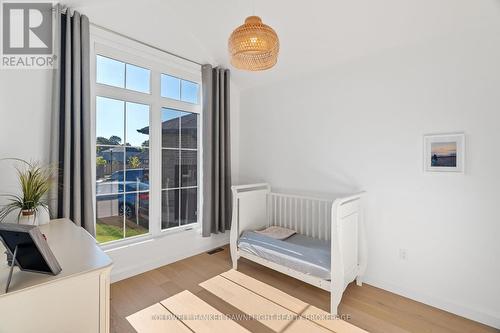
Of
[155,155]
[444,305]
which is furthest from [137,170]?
[444,305]

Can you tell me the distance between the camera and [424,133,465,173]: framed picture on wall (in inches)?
75.4

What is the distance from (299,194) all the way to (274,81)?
59.9 inches

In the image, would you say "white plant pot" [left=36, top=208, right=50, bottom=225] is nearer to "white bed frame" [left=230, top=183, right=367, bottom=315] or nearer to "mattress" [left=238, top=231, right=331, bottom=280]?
"white bed frame" [left=230, top=183, right=367, bottom=315]

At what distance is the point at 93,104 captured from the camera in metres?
2.33

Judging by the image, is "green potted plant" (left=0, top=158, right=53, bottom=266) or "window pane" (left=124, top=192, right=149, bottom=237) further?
"window pane" (left=124, top=192, right=149, bottom=237)

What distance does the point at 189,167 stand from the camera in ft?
10.4

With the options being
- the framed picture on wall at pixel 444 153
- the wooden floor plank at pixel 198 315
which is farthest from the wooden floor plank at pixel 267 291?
the framed picture on wall at pixel 444 153

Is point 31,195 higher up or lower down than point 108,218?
higher up

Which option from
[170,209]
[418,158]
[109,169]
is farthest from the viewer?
[170,209]

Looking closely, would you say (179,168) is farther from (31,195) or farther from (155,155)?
(31,195)

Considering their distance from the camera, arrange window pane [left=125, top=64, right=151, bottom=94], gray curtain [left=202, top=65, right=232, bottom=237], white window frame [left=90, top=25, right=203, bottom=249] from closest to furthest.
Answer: white window frame [left=90, top=25, right=203, bottom=249] < window pane [left=125, top=64, right=151, bottom=94] < gray curtain [left=202, top=65, right=232, bottom=237]

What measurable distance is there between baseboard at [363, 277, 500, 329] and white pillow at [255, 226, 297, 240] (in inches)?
35.3

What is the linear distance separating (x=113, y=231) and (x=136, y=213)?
11.2 inches

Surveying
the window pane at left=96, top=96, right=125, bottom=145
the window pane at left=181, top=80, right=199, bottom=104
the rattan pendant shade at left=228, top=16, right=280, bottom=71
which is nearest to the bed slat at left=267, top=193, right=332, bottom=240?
the window pane at left=181, top=80, right=199, bottom=104
